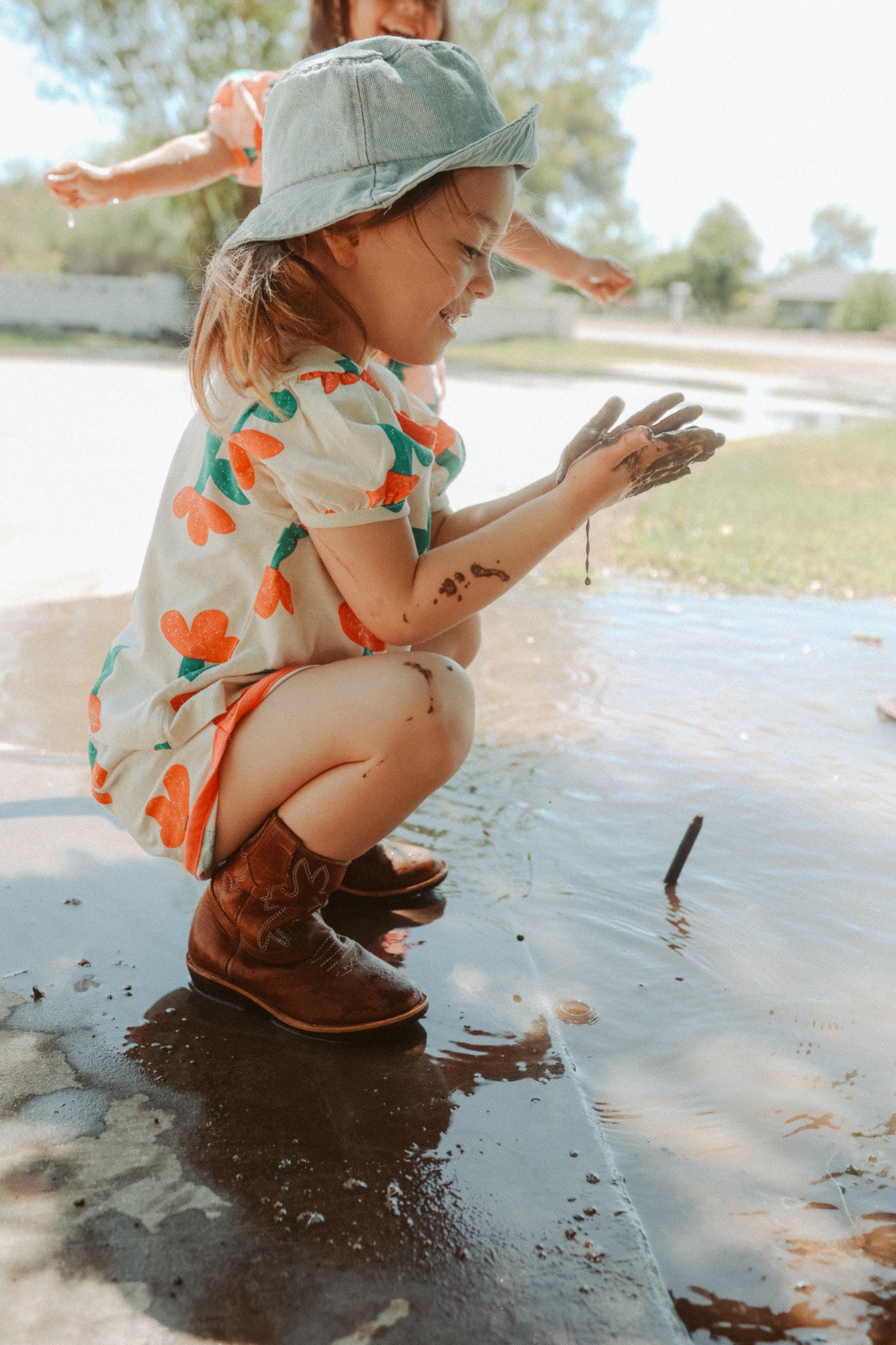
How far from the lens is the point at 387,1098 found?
4.71ft

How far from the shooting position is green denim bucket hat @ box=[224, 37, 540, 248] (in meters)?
1.49

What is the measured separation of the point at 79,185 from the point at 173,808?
1517 millimetres

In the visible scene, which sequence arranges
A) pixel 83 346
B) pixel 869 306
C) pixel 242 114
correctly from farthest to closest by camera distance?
pixel 869 306 < pixel 83 346 < pixel 242 114

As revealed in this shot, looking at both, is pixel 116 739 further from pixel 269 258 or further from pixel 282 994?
pixel 269 258

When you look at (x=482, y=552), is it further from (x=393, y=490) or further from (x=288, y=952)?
(x=288, y=952)

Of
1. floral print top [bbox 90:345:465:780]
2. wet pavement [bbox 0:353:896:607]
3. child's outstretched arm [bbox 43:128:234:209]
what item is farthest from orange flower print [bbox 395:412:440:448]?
wet pavement [bbox 0:353:896:607]

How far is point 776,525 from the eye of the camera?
564 centimetres

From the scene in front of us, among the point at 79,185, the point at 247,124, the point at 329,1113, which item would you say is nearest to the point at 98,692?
the point at 329,1113

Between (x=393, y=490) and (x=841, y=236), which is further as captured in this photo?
(x=841, y=236)

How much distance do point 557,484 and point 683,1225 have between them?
0.93 metres

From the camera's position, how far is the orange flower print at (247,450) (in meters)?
1.51

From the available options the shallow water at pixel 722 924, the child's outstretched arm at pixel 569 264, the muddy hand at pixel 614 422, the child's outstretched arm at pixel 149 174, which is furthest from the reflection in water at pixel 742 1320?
the child's outstretched arm at pixel 149 174

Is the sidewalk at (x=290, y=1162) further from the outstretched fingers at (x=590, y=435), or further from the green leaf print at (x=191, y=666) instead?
the outstretched fingers at (x=590, y=435)

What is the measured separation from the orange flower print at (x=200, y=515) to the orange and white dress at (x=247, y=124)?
118cm
